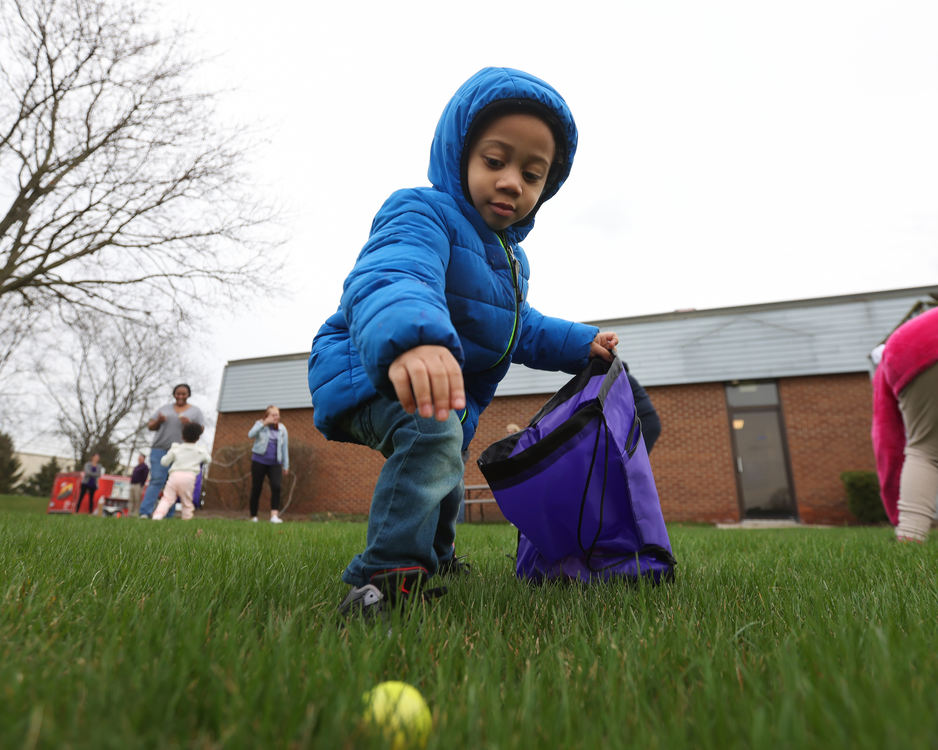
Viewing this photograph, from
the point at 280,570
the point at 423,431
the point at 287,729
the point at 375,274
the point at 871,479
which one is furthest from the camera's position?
the point at 871,479

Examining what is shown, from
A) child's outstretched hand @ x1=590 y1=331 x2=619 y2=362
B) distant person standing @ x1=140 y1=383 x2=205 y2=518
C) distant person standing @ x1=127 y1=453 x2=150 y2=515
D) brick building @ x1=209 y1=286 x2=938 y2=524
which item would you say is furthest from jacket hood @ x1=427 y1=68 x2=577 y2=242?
distant person standing @ x1=127 y1=453 x2=150 y2=515

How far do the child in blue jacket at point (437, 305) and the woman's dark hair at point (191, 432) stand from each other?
7.04 m

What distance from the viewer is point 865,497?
11883 millimetres

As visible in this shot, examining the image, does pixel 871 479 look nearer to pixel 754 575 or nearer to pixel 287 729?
pixel 754 575

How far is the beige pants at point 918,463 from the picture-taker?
3896 millimetres

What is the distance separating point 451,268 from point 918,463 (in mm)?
3974

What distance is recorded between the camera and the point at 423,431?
178 cm

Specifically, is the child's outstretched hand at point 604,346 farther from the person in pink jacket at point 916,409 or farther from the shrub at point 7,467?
the shrub at point 7,467

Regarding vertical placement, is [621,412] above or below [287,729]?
above

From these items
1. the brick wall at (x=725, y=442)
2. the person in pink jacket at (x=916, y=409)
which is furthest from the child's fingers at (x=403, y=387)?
the brick wall at (x=725, y=442)

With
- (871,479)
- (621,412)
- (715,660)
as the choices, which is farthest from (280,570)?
(871,479)

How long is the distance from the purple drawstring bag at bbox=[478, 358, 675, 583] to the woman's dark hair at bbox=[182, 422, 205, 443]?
7.53 m

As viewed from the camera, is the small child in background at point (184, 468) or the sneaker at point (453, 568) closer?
the sneaker at point (453, 568)

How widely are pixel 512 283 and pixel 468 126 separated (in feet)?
1.99
